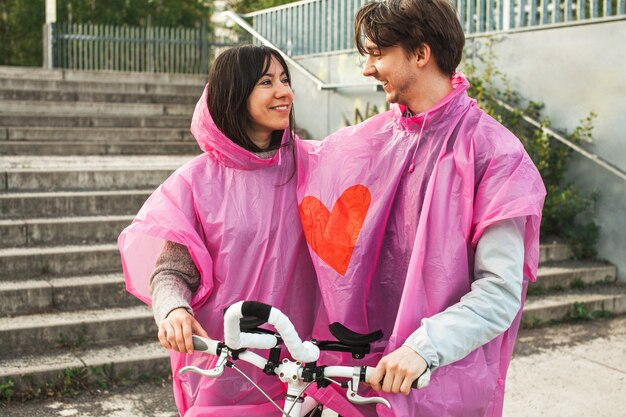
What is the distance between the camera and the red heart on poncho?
2176mm

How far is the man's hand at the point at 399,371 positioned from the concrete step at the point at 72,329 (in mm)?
3620

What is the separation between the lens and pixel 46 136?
8914mm

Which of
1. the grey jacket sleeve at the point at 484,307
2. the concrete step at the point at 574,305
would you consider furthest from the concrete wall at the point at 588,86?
the grey jacket sleeve at the point at 484,307

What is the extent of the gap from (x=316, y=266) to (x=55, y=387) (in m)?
2.91

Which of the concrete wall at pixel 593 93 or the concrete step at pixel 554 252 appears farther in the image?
the concrete step at pixel 554 252

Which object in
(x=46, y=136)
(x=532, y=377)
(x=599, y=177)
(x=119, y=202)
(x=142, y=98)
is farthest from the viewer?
(x=142, y=98)

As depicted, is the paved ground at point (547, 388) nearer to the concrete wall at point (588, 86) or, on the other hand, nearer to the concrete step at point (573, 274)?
the concrete step at point (573, 274)

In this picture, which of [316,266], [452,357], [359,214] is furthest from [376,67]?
[452,357]

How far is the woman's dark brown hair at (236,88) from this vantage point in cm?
237

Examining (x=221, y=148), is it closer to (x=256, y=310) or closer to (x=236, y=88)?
(x=236, y=88)

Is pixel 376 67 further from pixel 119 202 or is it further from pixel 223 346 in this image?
pixel 119 202

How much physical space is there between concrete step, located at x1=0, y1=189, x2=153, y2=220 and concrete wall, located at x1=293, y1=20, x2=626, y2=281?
3669 mm

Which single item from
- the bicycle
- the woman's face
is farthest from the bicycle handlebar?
the woman's face

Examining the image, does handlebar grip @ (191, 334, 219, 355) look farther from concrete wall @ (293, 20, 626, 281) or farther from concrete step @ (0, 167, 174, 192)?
concrete wall @ (293, 20, 626, 281)
